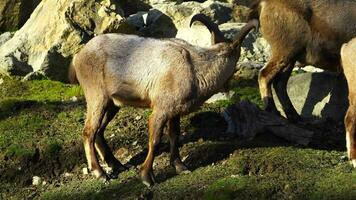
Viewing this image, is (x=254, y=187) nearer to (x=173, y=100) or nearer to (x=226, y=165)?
(x=226, y=165)

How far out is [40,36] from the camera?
14922 millimetres

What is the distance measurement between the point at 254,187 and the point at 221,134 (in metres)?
2.30

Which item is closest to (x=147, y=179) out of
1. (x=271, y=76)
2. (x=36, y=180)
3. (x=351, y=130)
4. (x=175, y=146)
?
(x=175, y=146)

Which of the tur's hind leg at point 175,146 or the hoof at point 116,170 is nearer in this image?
the tur's hind leg at point 175,146

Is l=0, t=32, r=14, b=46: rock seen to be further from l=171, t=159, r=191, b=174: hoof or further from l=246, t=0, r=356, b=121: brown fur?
l=171, t=159, r=191, b=174: hoof

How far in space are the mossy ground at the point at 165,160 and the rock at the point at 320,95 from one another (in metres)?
0.76

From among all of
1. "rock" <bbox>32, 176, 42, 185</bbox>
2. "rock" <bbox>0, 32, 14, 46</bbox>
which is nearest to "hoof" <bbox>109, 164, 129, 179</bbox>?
"rock" <bbox>32, 176, 42, 185</bbox>

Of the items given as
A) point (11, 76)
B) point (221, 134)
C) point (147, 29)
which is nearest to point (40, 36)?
point (11, 76)

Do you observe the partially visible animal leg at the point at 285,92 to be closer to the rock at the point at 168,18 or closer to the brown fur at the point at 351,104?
the brown fur at the point at 351,104

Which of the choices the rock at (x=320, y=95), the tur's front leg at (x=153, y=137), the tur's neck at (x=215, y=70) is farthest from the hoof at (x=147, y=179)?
the rock at (x=320, y=95)

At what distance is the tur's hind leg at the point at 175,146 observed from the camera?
9852 millimetres

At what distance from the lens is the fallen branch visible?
433 inches

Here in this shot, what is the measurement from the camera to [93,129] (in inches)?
399

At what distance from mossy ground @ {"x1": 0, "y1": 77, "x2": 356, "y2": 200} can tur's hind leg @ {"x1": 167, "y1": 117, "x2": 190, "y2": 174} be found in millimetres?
158
